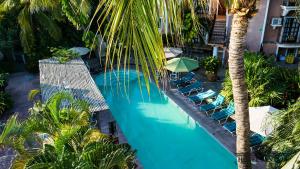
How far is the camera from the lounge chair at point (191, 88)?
1875 cm

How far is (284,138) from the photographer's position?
30.0 feet

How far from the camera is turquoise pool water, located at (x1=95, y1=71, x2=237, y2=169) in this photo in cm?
1357

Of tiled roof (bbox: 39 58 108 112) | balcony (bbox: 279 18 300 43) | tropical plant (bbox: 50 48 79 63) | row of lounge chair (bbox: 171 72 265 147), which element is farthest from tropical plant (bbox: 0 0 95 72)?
balcony (bbox: 279 18 300 43)

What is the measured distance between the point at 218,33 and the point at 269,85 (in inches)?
346

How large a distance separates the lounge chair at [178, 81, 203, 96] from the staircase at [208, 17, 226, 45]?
4646mm

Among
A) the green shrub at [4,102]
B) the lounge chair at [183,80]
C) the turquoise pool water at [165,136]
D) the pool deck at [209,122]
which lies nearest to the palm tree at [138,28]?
the turquoise pool water at [165,136]

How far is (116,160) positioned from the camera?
8.02 meters

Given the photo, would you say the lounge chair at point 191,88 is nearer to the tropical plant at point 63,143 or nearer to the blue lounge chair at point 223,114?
the blue lounge chair at point 223,114

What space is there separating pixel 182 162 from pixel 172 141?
67.1 inches

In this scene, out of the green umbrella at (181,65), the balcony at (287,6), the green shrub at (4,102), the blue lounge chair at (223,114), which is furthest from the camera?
the balcony at (287,6)

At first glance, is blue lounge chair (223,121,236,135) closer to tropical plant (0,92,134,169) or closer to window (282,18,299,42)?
tropical plant (0,92,134,169)

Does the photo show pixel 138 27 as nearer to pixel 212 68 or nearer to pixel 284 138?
pixel 284 138

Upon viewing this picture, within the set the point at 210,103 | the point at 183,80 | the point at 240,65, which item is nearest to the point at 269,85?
the point at 210,103

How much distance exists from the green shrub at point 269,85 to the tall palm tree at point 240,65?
8289 millimetres
